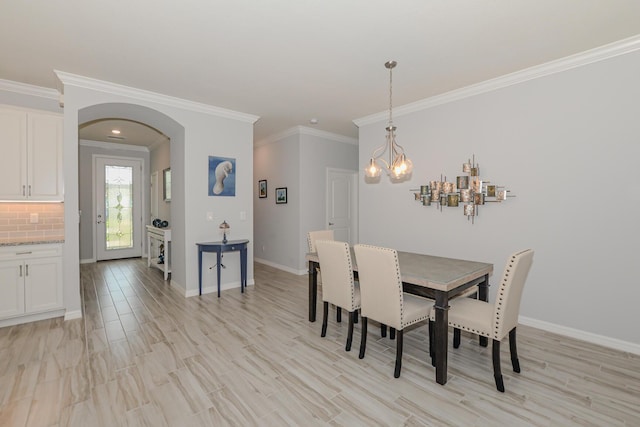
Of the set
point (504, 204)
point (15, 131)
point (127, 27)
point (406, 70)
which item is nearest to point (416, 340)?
point (504, 204)

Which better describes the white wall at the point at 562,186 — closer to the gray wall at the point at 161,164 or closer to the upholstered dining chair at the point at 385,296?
the upholstered dining chair at the point at 385,296

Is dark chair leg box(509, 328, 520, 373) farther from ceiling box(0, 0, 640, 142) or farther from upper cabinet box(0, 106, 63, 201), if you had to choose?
upper cabinet box(0, 106, 63, 201)

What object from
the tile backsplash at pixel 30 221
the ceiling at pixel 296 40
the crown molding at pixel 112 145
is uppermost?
the crown molding at pixel 112 145

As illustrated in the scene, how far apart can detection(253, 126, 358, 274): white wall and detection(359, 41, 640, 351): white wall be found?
95.1 inches

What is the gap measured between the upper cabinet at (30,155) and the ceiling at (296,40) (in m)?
0.48

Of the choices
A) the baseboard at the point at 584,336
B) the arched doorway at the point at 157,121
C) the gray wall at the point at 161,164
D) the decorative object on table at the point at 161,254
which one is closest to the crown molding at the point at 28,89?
the arched doorway at the point at 157,121

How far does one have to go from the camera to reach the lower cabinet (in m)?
3.19

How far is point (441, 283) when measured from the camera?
2205 millimetres

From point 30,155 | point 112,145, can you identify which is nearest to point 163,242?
point 30,155

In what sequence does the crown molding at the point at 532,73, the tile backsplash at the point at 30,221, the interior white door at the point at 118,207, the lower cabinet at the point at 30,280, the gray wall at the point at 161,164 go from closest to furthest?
the crown molding at the point at 532,73
the lower cabinet at the point at 30,280
the tile backsplash at the point at 30,221
the gray wall at the point at 161,164
the interior white door at the point at 118,207

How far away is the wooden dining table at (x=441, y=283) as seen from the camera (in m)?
2.24

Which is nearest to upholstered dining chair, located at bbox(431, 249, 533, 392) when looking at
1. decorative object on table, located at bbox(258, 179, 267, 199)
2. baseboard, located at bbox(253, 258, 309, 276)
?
baseboard, located at bbox(253, 258, 309, 276)

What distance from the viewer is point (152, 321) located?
3.40 m

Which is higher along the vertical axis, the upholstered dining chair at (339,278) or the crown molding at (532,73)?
the crown molding at (532,73)
